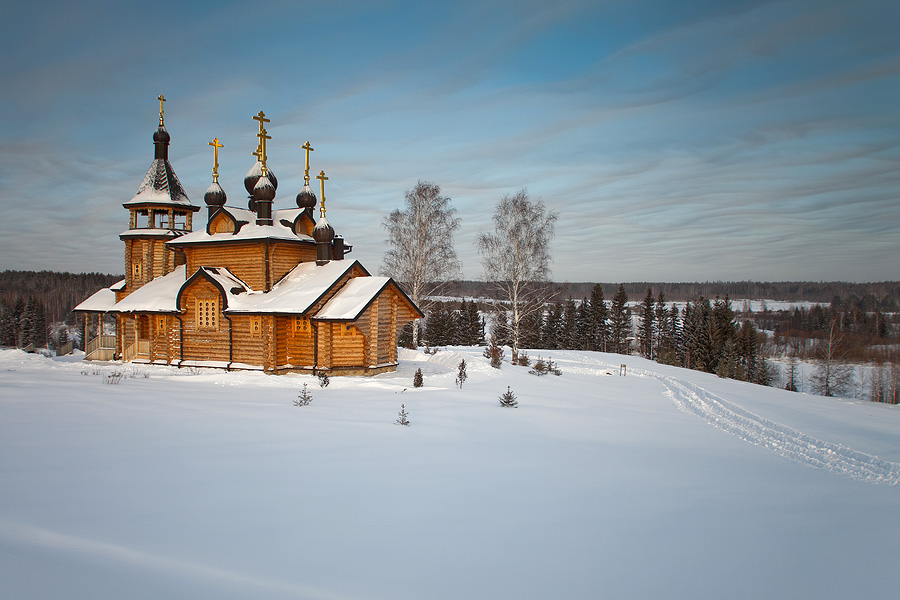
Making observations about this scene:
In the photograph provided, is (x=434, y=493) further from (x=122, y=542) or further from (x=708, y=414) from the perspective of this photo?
(x=708, y=414)

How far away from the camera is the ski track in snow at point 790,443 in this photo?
25.3ft

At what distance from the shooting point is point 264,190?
1867 cm

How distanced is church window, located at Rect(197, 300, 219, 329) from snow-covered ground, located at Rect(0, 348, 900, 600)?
345 inches

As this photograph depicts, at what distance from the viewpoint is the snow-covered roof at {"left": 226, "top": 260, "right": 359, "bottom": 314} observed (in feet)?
55.1

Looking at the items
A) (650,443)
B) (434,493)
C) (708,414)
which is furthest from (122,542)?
(708,414)

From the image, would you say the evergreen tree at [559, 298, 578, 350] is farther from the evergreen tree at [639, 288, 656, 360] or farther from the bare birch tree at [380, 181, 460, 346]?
the bare birch tree at [380, 181, 460, 346]

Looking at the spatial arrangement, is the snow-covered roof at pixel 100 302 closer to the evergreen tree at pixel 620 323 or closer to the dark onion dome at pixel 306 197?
the dark onion dome at pixel 306 197

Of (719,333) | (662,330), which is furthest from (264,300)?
(662,330)

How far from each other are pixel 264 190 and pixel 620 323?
42041 mm

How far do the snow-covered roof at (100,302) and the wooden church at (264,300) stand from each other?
857mm

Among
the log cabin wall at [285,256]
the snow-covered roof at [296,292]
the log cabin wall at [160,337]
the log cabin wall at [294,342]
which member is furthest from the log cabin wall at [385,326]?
the log cabin wall at [160,337]

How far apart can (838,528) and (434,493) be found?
3951 millimetres

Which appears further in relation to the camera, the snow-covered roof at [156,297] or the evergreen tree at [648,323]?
the evergreen tree at [648,323]

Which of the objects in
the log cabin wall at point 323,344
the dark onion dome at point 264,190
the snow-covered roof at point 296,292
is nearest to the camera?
the snow-covered roof at point 296,292
